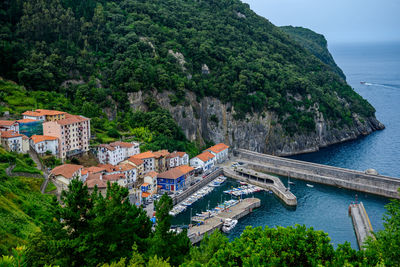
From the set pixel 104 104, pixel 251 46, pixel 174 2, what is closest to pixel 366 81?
pixel 251 46

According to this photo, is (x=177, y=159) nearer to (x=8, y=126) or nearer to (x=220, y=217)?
(x=220, y=217)

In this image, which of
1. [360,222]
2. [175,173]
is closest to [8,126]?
[175,173]

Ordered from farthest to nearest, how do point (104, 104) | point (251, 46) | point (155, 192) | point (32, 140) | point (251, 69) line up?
1. point (251, 46)
2. point (251, 69)
3. point (104, 104)
4. point (155, 192)
5. point (32, 140)

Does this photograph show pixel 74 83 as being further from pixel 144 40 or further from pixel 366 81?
pixel 366 81

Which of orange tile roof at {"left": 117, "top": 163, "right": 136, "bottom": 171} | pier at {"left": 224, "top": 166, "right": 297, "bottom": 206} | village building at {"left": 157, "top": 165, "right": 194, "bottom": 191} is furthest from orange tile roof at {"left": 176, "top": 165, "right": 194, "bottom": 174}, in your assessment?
pier at {"left": 224, "top": 166, "right": 297, "bottom": 206}

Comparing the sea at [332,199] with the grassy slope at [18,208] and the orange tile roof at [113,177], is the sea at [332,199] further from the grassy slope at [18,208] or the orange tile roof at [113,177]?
the grassy slope at [18,208]

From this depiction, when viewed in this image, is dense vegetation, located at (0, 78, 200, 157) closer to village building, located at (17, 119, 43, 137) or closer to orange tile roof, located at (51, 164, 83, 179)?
village building, located at (17, 119, 43, 137)
